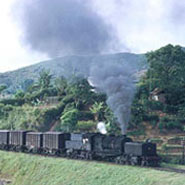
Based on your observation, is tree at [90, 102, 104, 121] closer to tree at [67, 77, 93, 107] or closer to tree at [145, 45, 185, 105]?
tree at [67, 77, 93, 107]

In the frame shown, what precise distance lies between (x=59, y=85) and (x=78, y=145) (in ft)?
127

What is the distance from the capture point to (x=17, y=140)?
4219 cm

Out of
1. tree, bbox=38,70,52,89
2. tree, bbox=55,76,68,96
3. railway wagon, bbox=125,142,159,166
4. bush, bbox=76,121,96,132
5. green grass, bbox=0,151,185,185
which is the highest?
tree, bbox=38,70,52,89

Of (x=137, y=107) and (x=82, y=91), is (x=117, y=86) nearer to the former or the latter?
(x=137, y=107)

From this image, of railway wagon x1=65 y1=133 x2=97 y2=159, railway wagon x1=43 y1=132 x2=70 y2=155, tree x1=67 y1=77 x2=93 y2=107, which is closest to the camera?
railway wagon x1=65 y1=133 x2=97 y2=159

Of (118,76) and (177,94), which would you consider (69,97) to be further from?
(118,76)

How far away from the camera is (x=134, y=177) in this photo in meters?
24.6

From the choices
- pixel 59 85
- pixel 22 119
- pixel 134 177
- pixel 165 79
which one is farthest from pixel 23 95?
pixel 134 177

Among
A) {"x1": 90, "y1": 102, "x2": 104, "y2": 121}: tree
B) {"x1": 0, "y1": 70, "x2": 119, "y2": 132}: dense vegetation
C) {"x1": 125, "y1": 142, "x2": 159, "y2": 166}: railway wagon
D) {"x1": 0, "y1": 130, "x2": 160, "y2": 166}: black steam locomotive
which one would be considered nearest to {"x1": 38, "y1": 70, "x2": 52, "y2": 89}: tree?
{"x1": 0, "y1": 70, "x2": 119, "y2": 132}: dense vegetation

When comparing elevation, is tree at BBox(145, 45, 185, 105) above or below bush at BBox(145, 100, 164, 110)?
above

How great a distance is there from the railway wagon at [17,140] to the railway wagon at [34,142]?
74 centimetres

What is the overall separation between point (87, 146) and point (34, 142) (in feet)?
30.0

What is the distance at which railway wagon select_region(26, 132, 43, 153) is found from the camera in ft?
128

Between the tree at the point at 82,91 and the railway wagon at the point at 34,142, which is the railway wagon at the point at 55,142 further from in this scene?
the tree at the point at 82,91
